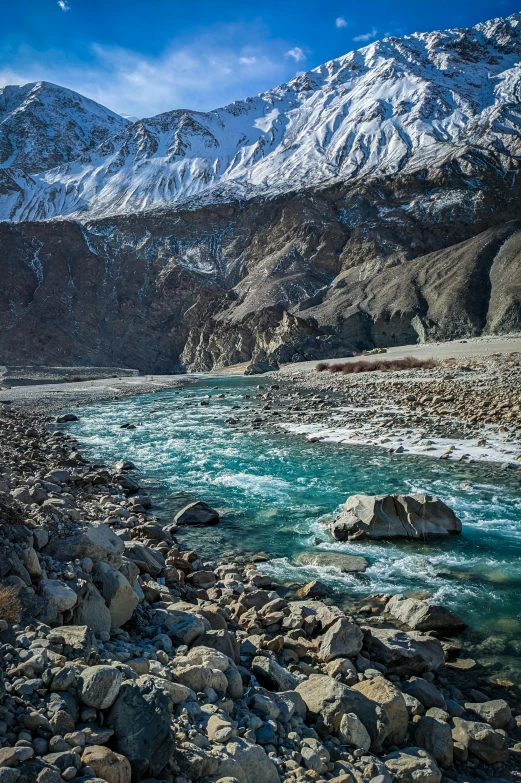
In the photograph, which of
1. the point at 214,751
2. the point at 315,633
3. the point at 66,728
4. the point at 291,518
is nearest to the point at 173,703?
the point at 214,751

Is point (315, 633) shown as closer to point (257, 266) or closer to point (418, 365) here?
point (418, 365)

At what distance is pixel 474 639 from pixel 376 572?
6.05 ft

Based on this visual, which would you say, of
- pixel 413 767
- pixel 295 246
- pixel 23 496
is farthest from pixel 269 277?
pixel 413 767

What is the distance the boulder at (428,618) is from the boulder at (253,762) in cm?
321

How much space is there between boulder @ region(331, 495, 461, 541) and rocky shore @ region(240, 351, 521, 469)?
4.25 meters

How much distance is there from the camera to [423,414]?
18312mm

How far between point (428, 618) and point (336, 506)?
4.43m

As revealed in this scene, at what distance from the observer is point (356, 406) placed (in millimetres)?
22516

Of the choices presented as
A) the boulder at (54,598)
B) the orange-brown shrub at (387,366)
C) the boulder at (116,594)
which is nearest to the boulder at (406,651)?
the boulder at (116,594)

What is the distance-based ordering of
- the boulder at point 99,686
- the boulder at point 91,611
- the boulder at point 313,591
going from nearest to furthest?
the boulder at point 99,686, the boulder at point 91,611, the boulder at point 313,591

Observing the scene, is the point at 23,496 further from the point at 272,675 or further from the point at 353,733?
the point at 353,733

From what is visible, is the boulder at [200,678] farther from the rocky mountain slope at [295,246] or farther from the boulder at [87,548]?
the rocky mountain slope at [295,246]

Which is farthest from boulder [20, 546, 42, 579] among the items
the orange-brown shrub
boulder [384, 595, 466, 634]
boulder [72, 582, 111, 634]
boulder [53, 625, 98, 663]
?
the orange-brown shrub

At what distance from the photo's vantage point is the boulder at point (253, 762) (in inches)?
120
